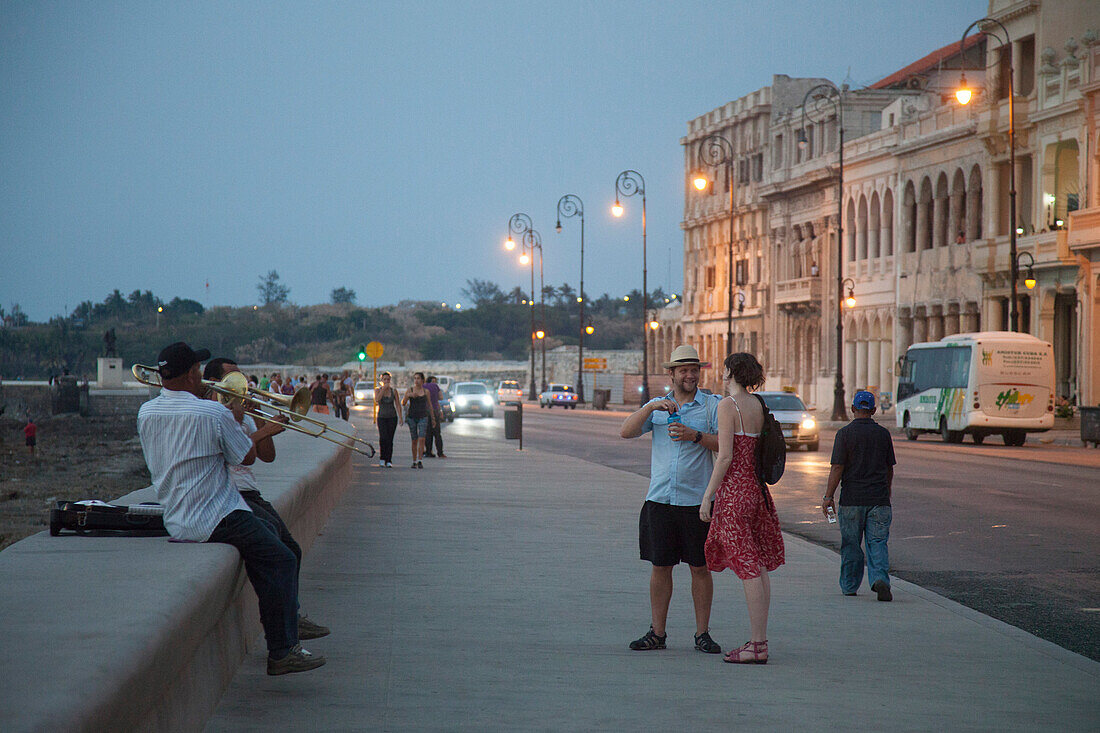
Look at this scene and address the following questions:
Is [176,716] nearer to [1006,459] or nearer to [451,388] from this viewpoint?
[1006,459]

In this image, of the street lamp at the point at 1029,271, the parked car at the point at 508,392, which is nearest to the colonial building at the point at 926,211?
the street lamp at the point at 1029,271

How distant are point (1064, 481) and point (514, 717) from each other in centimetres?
1941

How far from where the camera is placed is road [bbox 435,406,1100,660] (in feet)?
36.6

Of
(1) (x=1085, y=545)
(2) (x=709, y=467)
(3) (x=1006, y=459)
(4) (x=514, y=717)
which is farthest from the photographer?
(3) (x=1006, y=459)

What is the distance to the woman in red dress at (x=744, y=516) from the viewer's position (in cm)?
809

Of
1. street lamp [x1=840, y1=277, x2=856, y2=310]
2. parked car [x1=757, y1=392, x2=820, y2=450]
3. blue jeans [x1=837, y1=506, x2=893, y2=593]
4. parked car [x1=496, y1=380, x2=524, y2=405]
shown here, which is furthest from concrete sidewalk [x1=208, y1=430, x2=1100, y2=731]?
parked car [x1=496, y1=380, x2=524, y2=405]

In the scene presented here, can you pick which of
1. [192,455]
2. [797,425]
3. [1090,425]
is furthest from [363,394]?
[192,455]

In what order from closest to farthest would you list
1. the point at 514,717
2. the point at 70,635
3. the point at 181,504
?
the point at 70,635, the point at 514,717, the point at 181,504

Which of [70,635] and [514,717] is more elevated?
[70,635]

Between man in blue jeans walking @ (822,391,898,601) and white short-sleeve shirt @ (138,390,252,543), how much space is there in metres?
5.13

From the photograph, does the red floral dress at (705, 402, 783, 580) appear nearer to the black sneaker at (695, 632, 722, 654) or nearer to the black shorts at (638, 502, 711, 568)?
the black shorts at (638, 502, 711, 568)

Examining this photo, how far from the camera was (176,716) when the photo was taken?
5.86 m

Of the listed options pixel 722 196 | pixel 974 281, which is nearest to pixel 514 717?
pixel 974 281

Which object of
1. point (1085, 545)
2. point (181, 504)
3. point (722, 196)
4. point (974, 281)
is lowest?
point (1085, 545)
